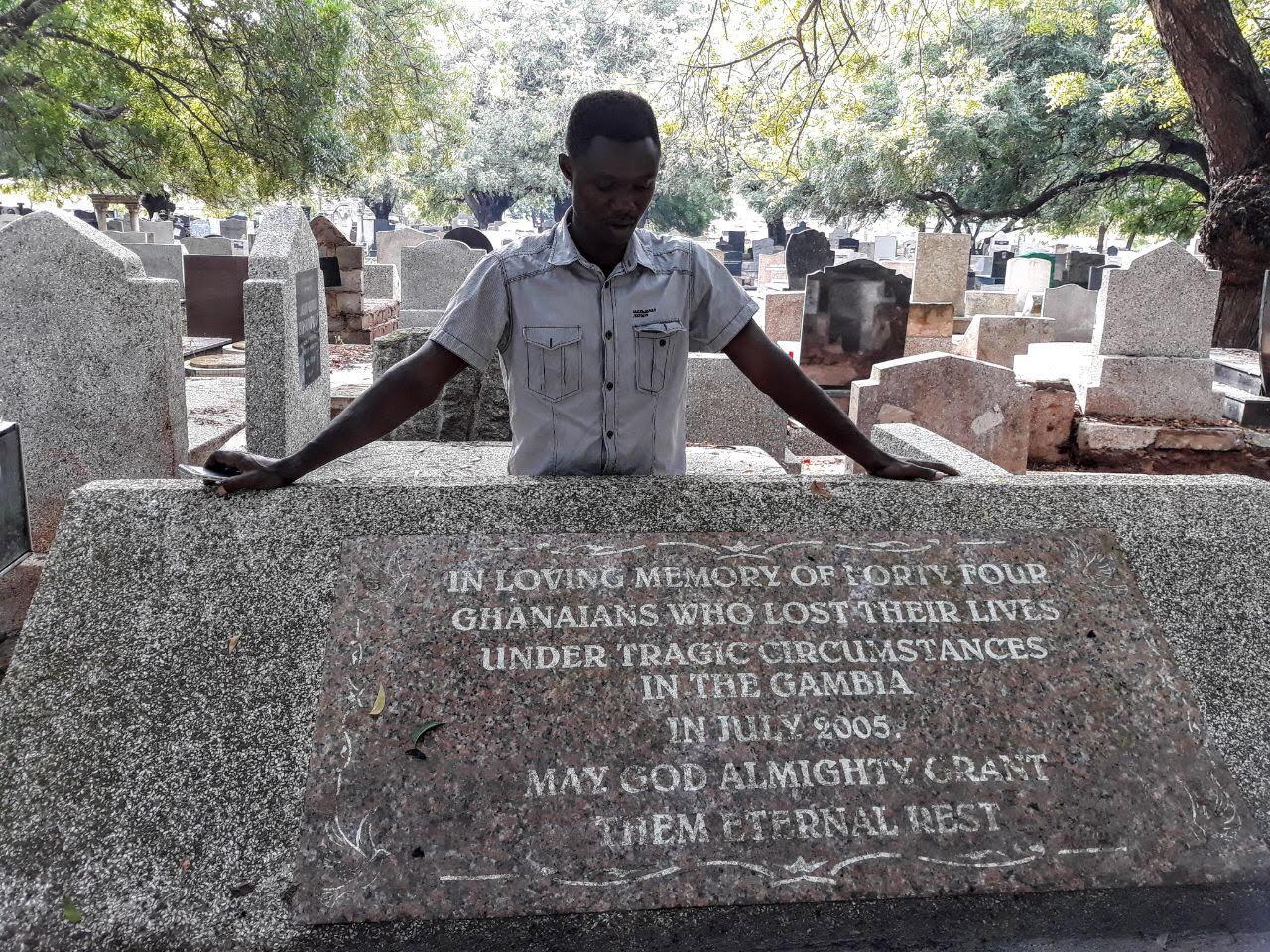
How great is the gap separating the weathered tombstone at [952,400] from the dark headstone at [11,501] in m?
4.81

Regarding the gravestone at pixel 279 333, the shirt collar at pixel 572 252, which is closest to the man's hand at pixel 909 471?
the shirt collar at pixel 572 252

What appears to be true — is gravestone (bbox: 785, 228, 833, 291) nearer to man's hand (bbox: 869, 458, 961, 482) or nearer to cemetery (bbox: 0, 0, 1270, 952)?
cemetery (bbox: 0, 0, 1270, 952)

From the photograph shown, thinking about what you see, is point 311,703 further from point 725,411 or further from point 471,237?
point 471,237

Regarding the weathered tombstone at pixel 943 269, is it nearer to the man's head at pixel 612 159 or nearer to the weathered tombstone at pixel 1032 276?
the weathered tombstone at pixel 1032 276

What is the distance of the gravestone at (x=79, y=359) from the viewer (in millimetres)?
4055

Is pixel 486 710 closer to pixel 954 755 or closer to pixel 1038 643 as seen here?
pixel 954 755

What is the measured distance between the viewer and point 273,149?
13.0 metres

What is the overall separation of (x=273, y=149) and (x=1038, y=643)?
1325 centimetres

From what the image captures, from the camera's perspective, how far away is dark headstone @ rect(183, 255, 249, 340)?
10.4 meters

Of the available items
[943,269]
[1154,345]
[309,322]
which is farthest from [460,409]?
[943,269]

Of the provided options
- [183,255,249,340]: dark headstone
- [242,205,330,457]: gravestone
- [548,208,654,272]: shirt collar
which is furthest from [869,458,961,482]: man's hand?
[183,255,249,340]: dark headstone

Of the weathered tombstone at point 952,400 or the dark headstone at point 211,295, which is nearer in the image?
the weathered tombstone at point 952,400

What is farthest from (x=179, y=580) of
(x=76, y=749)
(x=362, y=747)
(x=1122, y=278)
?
(x=1122, y=278)

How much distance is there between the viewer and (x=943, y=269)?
546 inches
